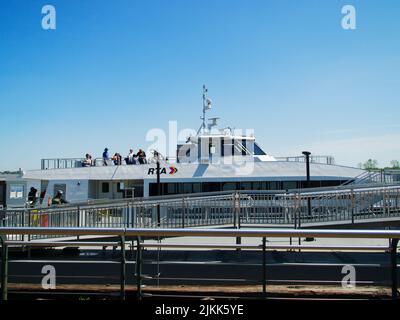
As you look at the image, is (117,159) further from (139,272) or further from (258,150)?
(139,272)

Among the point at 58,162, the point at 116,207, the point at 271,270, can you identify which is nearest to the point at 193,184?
the point at 58,162

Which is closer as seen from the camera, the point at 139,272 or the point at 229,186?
the point at 139,272

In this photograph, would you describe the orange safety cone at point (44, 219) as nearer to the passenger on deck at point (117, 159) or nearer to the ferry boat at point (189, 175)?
the ferry boat at point (189, 175)

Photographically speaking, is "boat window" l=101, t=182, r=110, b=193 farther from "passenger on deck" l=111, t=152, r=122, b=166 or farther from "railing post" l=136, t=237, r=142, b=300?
"railing post" l=136, t=237, r=142, b=300

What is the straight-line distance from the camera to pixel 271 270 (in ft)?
28.4

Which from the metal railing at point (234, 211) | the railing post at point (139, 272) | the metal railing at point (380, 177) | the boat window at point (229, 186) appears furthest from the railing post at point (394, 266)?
the boat window at point (229, 186)

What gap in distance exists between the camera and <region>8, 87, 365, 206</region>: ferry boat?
23797 mm

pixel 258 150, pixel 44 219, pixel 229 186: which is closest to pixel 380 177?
pixel 229 186

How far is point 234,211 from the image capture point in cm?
1269

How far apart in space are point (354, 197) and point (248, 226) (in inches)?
131

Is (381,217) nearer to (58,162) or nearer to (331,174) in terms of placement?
(331,174)

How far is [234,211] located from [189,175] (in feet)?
41.3

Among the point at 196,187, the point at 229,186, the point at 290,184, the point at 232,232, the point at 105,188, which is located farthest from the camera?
the point at 105,188

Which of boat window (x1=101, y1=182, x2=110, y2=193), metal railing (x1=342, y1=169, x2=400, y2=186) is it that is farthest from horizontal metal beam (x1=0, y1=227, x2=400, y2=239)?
boat window (x1=101, y1=182, x2=110, y2=193)
